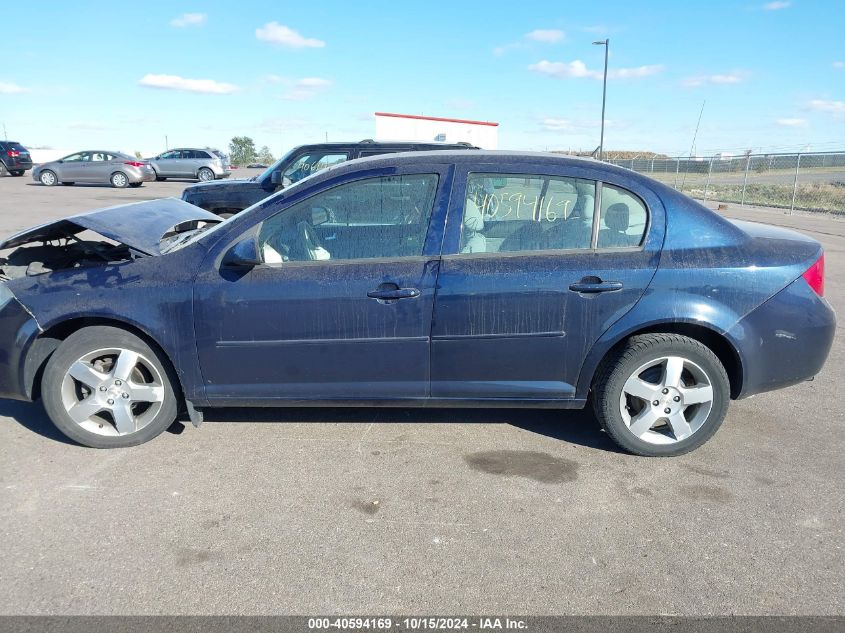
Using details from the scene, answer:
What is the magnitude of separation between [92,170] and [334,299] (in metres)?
26.8

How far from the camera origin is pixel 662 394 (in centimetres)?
359

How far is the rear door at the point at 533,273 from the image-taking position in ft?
11.4

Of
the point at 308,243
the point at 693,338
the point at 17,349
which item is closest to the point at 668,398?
the point at 693,338

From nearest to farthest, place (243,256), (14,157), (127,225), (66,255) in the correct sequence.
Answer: (243,256)
(127,225)
(66,255)
(14,157)

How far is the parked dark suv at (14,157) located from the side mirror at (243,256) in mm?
32826

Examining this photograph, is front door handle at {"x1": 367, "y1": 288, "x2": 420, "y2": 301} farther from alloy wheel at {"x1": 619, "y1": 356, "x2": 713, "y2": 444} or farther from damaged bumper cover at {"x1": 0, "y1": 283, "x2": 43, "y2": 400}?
damaged bumper cover at {"x1": 0, "y1": 283, "x2": 43, "y2": 400}

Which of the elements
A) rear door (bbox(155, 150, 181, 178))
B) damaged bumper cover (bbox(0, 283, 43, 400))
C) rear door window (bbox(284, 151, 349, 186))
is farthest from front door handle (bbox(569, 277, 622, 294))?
rear door (bbox(155, 150, 181, 178))

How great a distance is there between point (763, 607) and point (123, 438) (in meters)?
3.30

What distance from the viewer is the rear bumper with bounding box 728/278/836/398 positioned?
11.5 ft

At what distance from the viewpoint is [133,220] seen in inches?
162

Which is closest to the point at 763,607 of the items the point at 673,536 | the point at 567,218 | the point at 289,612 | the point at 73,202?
the point at 673,536

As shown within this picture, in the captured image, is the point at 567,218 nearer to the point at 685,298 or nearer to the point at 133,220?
the point at 685,298

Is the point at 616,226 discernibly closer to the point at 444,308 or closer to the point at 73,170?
the point at 444,308

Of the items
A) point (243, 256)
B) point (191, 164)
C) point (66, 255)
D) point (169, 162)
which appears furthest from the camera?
point (169, 162)
